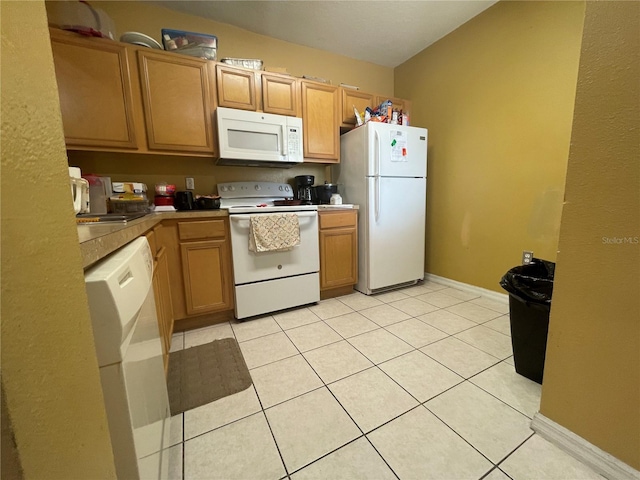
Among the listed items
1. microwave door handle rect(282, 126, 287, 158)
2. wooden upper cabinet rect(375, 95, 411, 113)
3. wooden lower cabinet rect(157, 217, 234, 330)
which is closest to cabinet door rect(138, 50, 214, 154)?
microwave door handle rect(282, 126, 287, 158)

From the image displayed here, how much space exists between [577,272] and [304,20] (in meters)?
2.70

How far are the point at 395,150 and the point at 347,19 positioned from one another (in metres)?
1.22

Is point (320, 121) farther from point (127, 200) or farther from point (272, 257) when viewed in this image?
point (127, 200)

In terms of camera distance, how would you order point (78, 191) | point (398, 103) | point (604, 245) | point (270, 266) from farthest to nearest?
point (398, 103)
point (270, 266)
point (78, 191)
point (604, 245)

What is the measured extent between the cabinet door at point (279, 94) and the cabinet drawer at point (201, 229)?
3.58 feet

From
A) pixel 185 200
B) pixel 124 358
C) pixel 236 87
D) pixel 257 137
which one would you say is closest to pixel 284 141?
pixel 257 137

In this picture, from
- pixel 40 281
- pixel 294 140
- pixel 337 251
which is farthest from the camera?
pixel 337 251

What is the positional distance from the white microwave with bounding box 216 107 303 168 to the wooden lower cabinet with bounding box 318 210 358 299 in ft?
2.11

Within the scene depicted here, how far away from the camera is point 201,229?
6.09 ft

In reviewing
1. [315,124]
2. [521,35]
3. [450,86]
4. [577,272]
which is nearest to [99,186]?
[315,124]

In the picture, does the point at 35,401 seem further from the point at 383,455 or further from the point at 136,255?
the point at 383,455

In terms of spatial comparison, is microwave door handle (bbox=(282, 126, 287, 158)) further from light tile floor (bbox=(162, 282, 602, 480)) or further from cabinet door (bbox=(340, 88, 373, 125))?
light tile floor (bbox=(162, 282, 602, 480))

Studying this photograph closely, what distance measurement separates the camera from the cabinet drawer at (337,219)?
2293 mm

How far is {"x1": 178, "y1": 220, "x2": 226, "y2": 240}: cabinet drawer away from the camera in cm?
180
